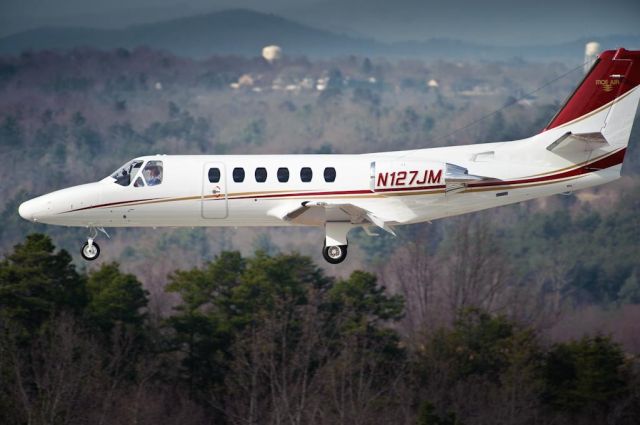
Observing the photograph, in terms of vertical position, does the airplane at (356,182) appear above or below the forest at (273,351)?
above

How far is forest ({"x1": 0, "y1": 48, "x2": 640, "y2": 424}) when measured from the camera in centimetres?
6375

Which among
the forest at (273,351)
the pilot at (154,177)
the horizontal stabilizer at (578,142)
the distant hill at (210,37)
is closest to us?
the pilot at (154,177)

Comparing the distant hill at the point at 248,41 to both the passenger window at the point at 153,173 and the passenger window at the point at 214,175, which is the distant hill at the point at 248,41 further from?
the passenger window at the point at 214,175

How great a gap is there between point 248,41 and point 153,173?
95865 mm

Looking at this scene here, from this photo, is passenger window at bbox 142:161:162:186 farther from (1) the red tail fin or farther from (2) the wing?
(1) the red tail fin

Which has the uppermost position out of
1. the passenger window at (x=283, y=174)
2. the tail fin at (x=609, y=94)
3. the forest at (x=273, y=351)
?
the tail fin at (x=609, y=94)

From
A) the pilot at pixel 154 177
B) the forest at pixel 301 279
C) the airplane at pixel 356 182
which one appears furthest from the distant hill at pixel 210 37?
the pilot at pixel 154 177

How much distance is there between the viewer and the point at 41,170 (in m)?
109

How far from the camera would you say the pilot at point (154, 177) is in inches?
1598

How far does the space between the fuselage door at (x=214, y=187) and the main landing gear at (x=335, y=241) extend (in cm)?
315

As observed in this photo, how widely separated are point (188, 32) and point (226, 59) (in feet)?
47.7

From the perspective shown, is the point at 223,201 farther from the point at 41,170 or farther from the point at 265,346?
the point at 41,170

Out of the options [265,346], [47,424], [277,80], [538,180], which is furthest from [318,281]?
[277,80]

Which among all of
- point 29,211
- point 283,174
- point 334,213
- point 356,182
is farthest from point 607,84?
point 29,211
